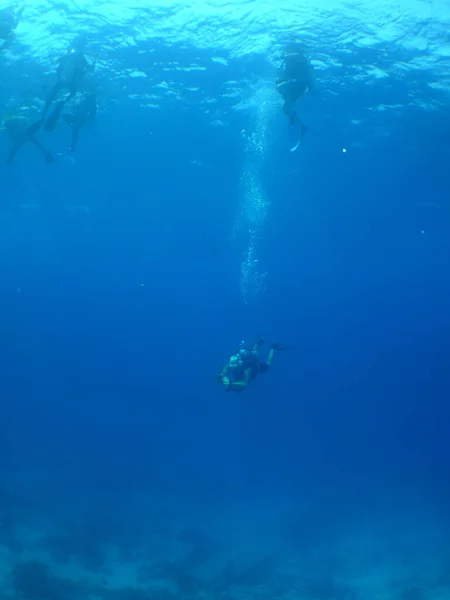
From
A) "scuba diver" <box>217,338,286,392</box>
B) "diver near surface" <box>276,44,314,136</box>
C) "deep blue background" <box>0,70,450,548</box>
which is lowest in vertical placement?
"scuba diver" <box>217,338,286,392</box>

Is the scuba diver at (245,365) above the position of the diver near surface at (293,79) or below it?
below

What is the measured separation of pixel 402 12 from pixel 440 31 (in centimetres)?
146

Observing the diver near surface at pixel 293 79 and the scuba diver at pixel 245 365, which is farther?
the scuba diver at pixel 245 365

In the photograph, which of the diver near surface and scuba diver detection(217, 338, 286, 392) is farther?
scuba diver detection(217, 338, 286, 392)

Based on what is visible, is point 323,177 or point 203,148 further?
point 323,177

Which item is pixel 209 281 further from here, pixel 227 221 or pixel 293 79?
pixel 293 79

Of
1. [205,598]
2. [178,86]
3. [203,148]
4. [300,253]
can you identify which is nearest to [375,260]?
[300,253]

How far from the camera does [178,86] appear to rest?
18.5 metres

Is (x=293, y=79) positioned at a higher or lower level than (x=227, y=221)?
lower

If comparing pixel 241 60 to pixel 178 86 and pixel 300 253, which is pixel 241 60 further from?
pixel 300 253

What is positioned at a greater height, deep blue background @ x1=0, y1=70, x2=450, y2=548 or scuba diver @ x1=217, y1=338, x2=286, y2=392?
deep blue background @ x1=0, y1=70, x2=450, y2=548

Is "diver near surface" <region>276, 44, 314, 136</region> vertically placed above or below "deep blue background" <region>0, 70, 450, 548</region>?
below

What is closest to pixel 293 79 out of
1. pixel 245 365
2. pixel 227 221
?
pixel 245 365

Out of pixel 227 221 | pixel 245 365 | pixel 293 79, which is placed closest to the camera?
pixel 293 79
